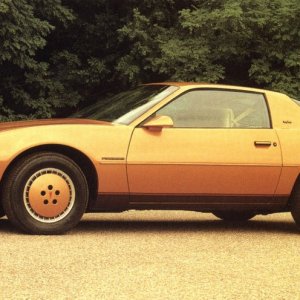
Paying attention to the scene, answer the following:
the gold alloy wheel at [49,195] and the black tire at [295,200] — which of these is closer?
the gold alloy wheel at [49,195]

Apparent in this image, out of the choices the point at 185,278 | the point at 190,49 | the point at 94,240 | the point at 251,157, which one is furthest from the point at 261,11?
the point at 185,278

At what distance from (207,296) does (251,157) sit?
133 inches

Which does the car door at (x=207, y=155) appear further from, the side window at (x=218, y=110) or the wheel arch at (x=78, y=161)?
the wheel arch at (x=78, y=161)

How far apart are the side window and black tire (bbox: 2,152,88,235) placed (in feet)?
3.58

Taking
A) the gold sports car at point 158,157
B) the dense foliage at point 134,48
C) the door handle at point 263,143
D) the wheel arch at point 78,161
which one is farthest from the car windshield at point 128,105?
the dense foliage at point 134,48

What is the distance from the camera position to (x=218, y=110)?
28.7 feet

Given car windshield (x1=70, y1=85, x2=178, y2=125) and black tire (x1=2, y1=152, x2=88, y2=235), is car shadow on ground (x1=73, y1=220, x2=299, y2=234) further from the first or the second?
car windshield (x1=70, y1=85, x2=178, y2=125)

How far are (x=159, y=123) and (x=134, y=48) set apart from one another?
42.1ft

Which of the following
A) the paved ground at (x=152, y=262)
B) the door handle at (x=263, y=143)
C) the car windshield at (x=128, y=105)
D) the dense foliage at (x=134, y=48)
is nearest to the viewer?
the paved ground at (x=152, y=262)

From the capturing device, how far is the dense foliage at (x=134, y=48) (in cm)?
1930

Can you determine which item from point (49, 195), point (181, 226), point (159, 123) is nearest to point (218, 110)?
point (159, 123)

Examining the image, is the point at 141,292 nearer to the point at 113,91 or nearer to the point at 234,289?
the point at 234,289

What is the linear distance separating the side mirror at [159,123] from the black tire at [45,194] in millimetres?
772

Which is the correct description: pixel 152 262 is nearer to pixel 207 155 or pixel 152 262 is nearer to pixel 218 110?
pixel 207 155
